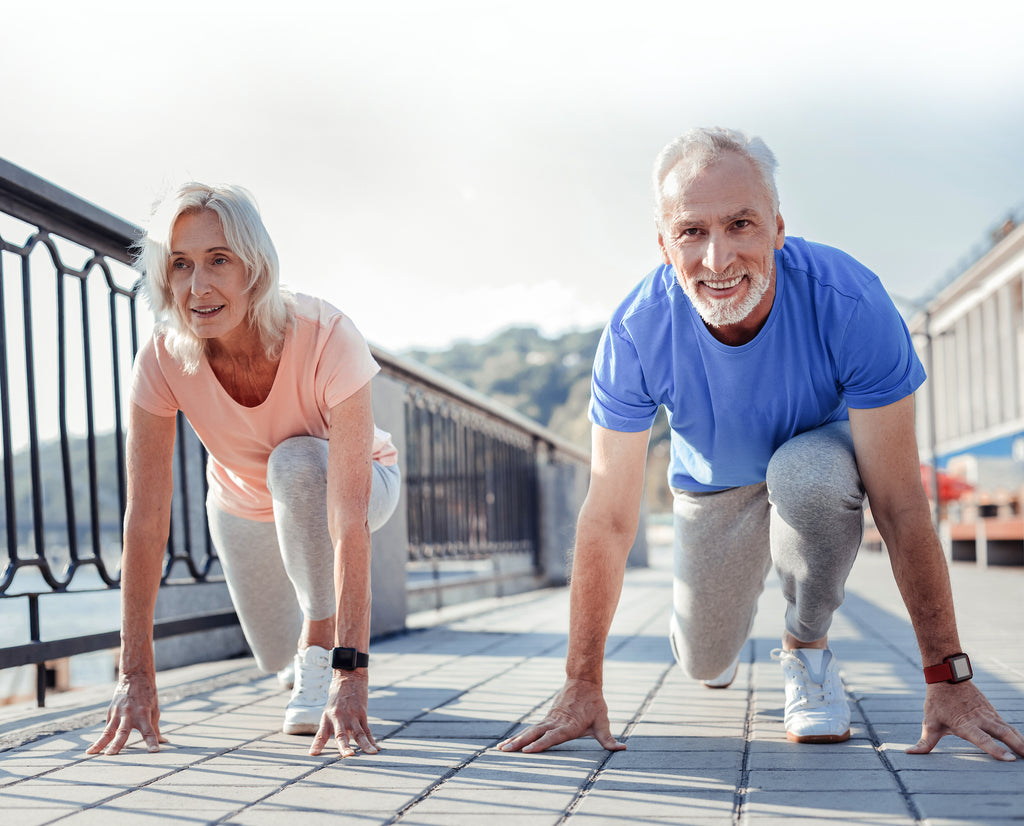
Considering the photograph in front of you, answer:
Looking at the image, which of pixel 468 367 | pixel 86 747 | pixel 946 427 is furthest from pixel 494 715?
pixel 468 367

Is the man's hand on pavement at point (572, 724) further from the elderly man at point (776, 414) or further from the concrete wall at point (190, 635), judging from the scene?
the concrete wall at point (190, 635)

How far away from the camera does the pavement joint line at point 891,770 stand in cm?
185

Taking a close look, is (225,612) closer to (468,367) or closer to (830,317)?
(830,317)

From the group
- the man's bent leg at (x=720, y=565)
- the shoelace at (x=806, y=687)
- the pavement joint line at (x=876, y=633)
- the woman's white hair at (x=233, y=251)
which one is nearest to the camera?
the shoelace at (x=806, y=687)

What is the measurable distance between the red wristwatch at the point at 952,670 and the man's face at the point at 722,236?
3.03 feet

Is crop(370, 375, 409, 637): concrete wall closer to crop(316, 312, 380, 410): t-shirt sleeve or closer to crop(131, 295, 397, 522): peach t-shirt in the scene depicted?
crop(131, 295, 397, 522): peach t-shirt

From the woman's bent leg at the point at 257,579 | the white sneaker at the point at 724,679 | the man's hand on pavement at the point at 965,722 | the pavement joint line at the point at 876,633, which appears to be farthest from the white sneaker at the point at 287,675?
the pavement joint line at the point at 876,633

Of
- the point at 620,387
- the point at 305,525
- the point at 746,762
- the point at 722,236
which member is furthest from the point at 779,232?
the point at 305,525

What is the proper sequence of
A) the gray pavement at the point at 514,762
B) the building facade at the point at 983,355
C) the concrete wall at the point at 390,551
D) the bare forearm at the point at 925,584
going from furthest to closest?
the building facade at the point at 983,355 < the concrete wall at the point at 390,551 < the bare forearm at the point at 925,584 < the gray pavement at the point at 514,762

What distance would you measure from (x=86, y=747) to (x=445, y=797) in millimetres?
1155

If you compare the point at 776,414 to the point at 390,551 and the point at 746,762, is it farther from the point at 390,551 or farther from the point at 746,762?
the point at 390,551

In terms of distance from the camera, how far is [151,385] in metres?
2.90

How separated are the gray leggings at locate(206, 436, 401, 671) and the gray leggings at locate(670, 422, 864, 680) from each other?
97 cm

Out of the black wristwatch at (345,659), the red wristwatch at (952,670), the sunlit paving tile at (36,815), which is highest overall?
the black wristwatch at (345,659)
